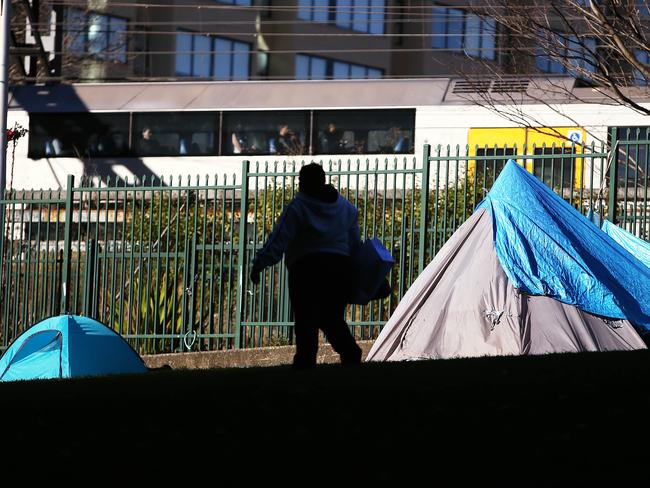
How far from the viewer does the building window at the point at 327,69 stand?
167ft

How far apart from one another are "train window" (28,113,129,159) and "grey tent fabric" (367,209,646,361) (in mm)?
17427

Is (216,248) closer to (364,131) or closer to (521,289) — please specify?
(521,289)

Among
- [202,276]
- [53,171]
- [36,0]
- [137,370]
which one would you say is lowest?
[137,370]

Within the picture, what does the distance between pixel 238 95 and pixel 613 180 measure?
1650 cm

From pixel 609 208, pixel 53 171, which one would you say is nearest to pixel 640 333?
pixel 609 208

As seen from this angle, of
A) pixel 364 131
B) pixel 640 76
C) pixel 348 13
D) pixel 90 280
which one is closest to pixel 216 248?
pixel 90 280

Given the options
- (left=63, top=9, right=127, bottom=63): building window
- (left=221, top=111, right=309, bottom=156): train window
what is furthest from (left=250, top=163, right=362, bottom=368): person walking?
(left=63, top=9, right=127, bottom=63): building window

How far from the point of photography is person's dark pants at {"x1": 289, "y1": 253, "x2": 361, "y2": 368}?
8.40 meters

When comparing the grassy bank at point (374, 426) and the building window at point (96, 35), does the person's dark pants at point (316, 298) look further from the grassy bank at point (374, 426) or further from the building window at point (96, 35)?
the building window at point (96, 35)

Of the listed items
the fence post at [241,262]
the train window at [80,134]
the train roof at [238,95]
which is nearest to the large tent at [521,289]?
the fence post at [241,262]

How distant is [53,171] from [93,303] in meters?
15.0

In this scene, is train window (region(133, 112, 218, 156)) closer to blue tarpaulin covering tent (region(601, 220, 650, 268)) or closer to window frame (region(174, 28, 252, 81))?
blue tarpaulin covering tent (region(601, 220, 650, 268))

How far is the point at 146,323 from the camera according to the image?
47.4 ft

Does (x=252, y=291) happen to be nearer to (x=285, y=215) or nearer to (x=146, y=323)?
(x=146, y=323)
